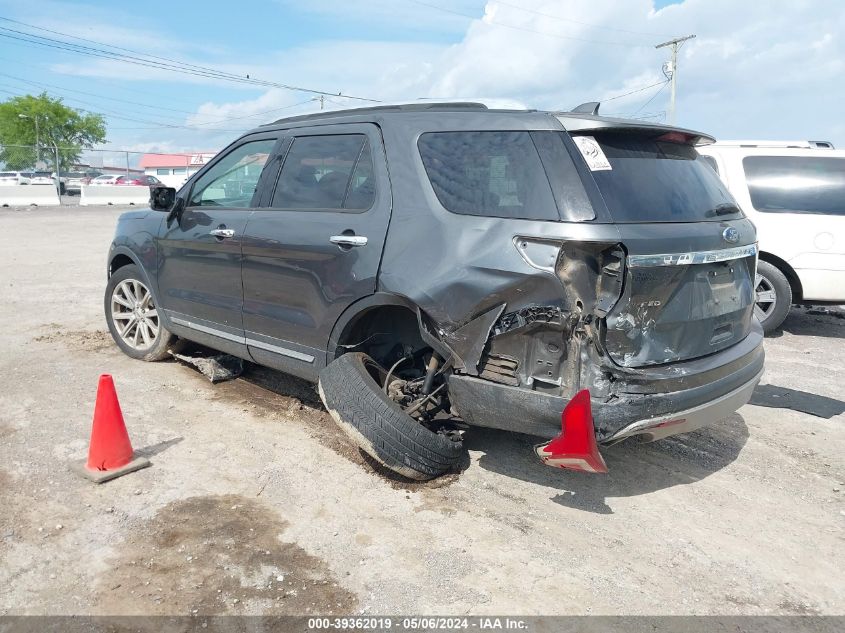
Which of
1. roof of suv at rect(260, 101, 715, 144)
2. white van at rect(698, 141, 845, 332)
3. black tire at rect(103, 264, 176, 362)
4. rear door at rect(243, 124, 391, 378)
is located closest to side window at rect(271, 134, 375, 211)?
rear door at rect(243, 124, 391, 378)

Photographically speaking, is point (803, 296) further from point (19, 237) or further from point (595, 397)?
point (19, 237)

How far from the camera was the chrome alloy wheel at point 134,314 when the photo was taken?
235 inches

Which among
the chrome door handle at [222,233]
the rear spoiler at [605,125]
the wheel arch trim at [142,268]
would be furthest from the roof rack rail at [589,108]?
the wheel arch trim at [142,268]

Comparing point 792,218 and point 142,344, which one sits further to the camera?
point 792,218

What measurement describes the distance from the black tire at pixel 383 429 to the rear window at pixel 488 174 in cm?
111

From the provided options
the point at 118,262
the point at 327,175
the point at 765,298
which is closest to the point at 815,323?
the point at 765,298

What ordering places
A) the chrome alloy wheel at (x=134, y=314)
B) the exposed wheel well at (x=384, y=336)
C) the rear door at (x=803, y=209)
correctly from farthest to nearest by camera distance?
the rear door at (x=803, y=209), the chrome alloy wheel at (x=134, y=314), the exposed wheel well at (x=384, y=336)

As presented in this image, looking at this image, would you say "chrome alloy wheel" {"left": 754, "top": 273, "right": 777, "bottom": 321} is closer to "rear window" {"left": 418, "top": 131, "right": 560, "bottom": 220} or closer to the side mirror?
"rear window" {"left": 418, "top": 131, "right": 560, "bottom": 220}

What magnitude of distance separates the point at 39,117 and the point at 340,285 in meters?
86.3

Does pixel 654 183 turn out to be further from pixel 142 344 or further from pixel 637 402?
pixel 142 344

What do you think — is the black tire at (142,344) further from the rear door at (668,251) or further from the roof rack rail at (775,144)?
the roof rack rail at (775,144)

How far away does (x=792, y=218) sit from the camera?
7574 mm

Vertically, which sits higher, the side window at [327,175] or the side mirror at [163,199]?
the side window at [327,175]

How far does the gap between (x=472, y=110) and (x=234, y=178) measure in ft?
6.86
